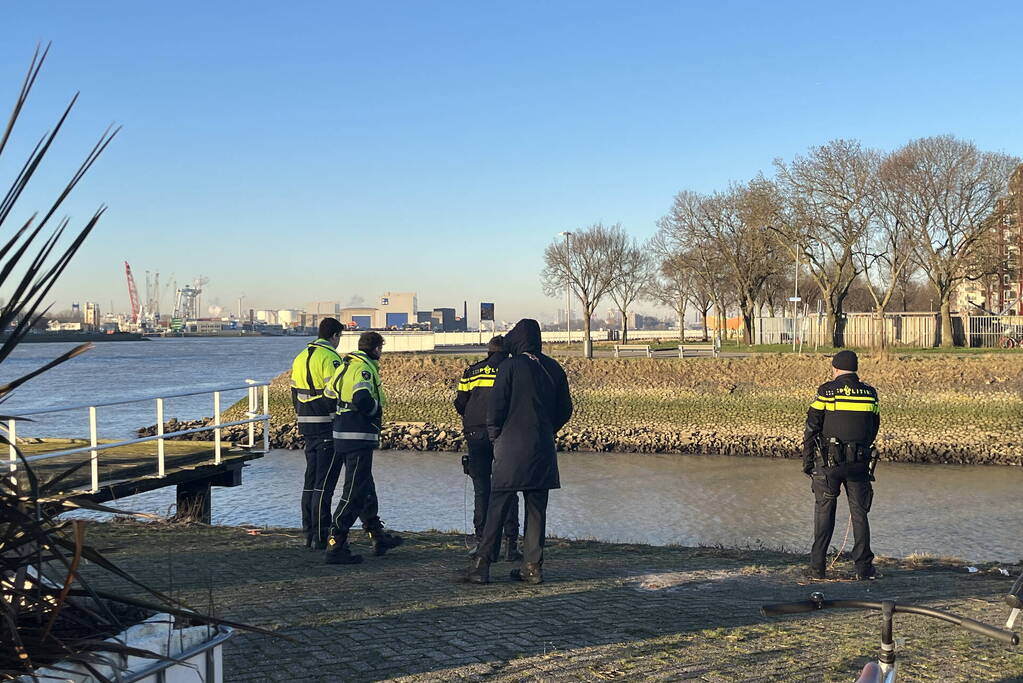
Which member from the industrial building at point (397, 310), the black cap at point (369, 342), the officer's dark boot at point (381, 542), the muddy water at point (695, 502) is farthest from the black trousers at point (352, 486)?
the industrial building at point (397, 310)

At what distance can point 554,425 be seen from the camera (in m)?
7.68

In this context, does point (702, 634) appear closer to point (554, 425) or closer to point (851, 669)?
point (851, 669)

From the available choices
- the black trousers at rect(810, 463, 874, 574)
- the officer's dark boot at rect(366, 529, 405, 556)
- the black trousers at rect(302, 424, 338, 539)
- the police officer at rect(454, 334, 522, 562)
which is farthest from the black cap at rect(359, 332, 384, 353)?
the black trousers at rect(810, 463, 874, 574)

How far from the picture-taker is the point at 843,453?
8367 mm

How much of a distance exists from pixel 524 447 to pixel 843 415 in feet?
9.62

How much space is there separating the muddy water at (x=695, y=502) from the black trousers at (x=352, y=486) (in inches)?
159

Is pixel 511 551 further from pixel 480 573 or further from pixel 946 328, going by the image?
pixel 946 328

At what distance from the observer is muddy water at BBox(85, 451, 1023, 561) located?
15695 mm

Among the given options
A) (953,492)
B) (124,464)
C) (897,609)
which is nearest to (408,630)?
(897,609)

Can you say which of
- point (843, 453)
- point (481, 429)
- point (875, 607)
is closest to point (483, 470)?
point (481, 429)

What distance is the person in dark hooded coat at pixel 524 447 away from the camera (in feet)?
24.5

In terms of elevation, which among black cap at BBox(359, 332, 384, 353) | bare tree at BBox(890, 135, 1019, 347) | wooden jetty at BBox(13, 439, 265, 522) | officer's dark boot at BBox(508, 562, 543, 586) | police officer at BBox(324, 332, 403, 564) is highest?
bare tree at BBox(890, 135, 1019, 347)

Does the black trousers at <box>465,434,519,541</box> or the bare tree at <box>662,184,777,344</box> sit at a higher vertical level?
the bare tree at <box>662,184,777,344</box>

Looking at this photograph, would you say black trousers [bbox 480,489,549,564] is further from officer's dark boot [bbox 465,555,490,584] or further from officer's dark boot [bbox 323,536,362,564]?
officer's dark boot [bbox 323,536,362,564]
